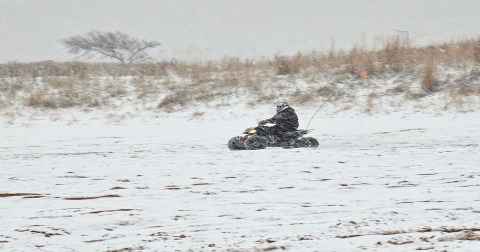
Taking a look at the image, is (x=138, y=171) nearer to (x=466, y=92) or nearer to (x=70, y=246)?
(x=70, y=246)

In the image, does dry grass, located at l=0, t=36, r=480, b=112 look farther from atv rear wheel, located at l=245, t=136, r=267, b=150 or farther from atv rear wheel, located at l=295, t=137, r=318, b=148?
atv rear wheel, located at l=245, t=136, r=267, b=150

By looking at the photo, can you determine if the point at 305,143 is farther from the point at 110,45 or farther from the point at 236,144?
the point at 110,45

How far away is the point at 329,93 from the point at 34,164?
40.6 ft

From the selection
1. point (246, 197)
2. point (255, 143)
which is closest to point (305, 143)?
point (255, 143)

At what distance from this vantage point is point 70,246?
6.31 meters

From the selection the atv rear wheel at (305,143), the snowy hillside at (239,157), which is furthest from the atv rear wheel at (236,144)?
the atv rear wheel at (305,143)

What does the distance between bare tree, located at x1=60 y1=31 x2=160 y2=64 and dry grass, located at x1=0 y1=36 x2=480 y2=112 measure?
21.7 meters

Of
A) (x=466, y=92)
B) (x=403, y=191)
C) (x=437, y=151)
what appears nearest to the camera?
(x=403, y=191)

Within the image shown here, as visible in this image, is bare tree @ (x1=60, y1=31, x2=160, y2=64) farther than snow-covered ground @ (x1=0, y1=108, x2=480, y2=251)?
Yes

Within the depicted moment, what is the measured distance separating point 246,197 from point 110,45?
4256cm

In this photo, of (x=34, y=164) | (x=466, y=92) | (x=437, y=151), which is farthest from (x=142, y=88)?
(x=437, y=151)

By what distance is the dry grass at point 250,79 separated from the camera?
76.5 ft

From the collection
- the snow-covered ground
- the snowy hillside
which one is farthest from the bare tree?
the snow-covered ground

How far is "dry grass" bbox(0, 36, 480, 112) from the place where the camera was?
2330 cm
